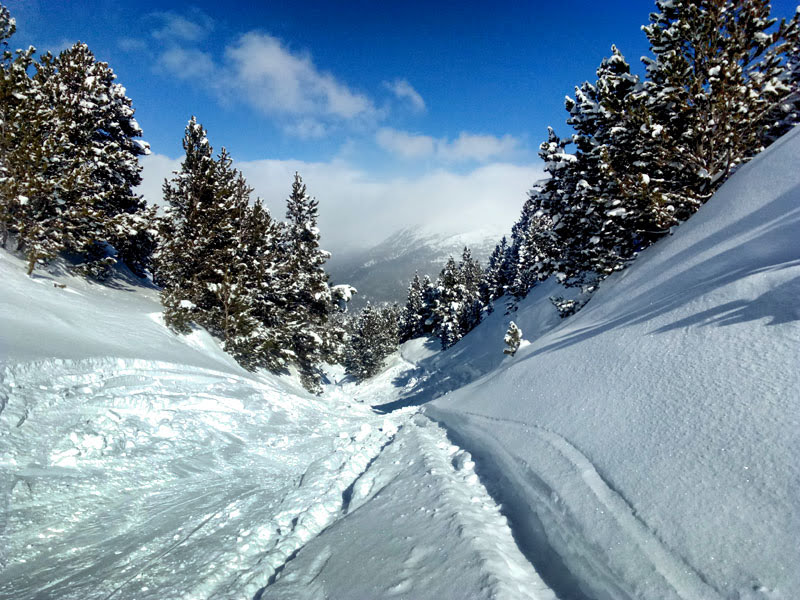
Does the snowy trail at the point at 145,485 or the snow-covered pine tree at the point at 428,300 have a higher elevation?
the snow-covered pine tree at the point at 428,300

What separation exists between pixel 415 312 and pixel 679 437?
69.5m

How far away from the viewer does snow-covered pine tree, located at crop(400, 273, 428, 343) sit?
70.2 metres

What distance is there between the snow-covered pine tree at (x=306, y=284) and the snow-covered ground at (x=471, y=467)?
12.3m

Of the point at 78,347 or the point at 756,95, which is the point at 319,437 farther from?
the point at 756,95

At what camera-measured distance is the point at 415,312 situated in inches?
2884

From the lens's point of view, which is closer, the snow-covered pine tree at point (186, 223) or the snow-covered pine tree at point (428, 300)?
the snow-covered pine tree at point (186, 223)

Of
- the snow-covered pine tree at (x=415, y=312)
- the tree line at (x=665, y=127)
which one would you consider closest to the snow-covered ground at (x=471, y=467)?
the tree line at (x=665, y=127)

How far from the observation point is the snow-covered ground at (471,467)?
3.10 metres

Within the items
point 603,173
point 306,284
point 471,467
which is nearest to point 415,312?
point 306,284

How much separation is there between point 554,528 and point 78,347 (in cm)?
807

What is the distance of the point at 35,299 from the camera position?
26.9ft

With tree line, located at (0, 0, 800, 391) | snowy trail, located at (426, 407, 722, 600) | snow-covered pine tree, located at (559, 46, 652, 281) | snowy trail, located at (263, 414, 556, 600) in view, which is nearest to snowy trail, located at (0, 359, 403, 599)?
snowy trail, located at (263, 414, 556, 600)

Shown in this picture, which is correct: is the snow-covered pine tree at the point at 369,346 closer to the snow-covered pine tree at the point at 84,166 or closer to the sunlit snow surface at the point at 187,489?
the snow-covered pine tree at the point at 84,166

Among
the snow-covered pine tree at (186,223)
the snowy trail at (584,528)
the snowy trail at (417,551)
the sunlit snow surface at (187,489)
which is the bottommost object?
the snowy trail at (584,528)
